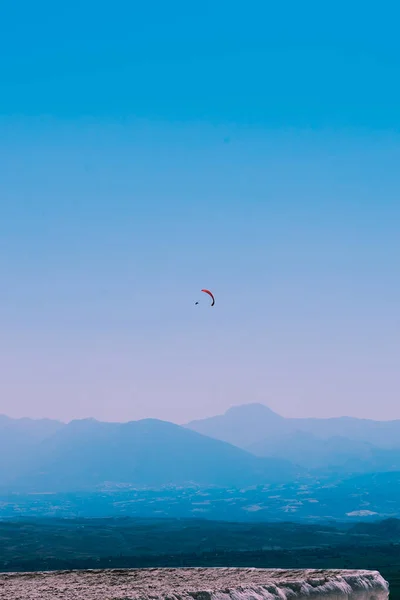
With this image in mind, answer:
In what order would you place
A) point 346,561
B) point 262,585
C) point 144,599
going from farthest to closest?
point 346,561 < point 262,585 < point 144,599

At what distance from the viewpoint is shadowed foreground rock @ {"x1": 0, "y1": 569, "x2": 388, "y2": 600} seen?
1295cm

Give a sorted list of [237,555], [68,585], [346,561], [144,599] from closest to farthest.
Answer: [144,599]
[68,585]
[346,561]
[237,555]

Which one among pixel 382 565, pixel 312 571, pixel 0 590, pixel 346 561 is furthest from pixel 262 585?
pixel 346 561

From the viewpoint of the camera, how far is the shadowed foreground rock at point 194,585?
42.5 feet

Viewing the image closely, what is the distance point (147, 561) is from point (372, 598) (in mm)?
154955

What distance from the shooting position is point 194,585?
46.0 ft

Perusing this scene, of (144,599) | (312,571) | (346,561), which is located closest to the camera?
(144,599)

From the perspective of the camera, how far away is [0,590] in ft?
46.8

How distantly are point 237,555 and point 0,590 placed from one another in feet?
530

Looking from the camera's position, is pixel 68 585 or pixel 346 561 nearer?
pixel 68 585

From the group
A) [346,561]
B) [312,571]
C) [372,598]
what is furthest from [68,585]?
[346,561]

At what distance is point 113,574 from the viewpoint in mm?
16250

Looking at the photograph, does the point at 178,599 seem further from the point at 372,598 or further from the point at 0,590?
the point at 372,598

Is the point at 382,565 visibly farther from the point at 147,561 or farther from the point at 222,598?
the point at 222,598
